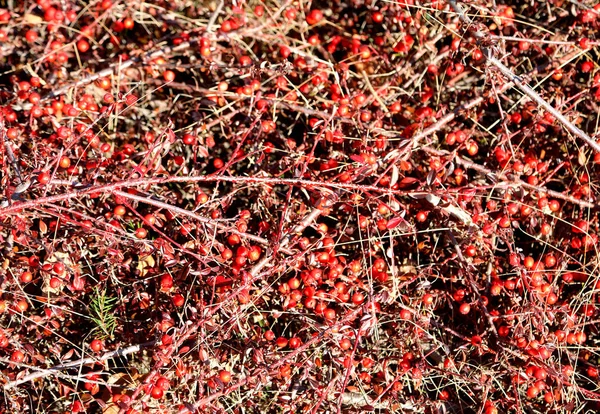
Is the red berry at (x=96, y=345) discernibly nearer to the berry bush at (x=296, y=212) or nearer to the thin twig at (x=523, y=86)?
the berry bush at (x=296, y=212)

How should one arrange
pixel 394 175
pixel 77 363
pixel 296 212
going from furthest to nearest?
pixel 296 212 < pixel 394 175 < pixel 77 363

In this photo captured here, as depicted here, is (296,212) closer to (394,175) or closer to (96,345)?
(394,175)

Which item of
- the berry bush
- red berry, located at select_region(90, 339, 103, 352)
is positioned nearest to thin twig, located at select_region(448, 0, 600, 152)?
the berry bush

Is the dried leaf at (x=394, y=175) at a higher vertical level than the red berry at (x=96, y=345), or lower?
higher

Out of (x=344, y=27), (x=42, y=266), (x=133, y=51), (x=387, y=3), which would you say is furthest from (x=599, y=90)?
(x=42, y=266)

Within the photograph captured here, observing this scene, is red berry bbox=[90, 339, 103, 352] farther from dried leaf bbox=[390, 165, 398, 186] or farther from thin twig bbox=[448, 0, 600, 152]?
thin twig bbox=[448, 0, 600, 152]

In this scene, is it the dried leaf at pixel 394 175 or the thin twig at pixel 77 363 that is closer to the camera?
the thin twig at pixel 77 363

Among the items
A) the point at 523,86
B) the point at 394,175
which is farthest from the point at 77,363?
the point at 523,86

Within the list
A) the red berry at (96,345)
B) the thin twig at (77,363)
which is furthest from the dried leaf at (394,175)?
the red berry at (96,345)

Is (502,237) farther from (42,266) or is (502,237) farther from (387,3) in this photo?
(42,266)
